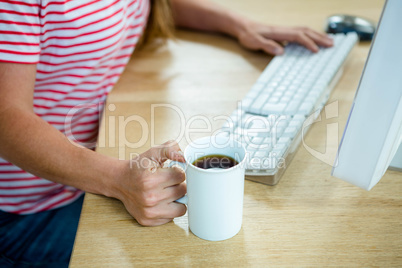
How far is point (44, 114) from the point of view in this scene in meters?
0.81

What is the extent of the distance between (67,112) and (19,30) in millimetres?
227

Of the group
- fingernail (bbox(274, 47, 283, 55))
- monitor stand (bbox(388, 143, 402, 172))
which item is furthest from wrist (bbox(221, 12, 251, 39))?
monitor stand (bbox(388, 143, 402, 172))

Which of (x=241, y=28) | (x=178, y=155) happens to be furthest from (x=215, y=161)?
(x=241, y=28)

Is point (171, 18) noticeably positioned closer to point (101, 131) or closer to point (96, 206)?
point (101, 131)

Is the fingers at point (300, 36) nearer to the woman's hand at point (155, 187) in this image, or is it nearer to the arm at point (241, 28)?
the arm at point (241, 28)

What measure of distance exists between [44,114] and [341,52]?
2.12 ft

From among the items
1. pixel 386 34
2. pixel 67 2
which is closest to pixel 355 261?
pixel 386 34

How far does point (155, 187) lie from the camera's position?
562 mm

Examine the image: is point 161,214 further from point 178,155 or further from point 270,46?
point 270,46

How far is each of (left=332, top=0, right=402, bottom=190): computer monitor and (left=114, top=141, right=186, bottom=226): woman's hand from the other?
0.22 m

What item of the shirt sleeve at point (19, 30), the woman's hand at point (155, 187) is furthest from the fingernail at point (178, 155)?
the shirt sleeve at point (19, 30)

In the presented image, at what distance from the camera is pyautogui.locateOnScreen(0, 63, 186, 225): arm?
56cm

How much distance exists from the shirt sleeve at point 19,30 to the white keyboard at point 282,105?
33cm

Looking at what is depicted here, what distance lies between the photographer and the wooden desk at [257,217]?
0.52 m
